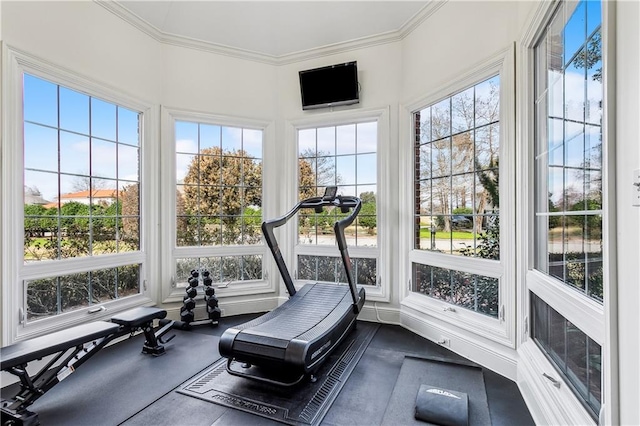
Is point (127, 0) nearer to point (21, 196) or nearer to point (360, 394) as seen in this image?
point (21, 196)

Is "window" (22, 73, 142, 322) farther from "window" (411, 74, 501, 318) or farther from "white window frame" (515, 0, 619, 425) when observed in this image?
"white window frame" (515, 0, 619, 425)

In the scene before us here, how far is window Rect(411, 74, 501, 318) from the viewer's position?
2854mm

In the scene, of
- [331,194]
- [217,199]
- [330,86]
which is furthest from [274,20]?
[217,199]

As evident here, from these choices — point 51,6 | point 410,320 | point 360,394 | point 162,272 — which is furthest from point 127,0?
point 410,320

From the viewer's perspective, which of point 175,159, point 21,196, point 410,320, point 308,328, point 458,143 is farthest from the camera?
point 175,159

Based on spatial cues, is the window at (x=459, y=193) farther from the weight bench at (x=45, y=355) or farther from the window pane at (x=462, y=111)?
the weight bench at (x=45, y=355)

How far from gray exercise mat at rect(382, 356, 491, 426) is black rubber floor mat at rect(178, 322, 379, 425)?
44 cm

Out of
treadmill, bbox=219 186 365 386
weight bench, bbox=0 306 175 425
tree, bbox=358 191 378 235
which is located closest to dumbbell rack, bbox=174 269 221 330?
weight bench, bbox=0 306 175 425

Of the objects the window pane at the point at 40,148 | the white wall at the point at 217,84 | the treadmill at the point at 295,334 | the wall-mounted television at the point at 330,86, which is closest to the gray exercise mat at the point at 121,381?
the treadmill at the point at 295,334

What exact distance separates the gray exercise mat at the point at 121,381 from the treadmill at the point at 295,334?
481 mm

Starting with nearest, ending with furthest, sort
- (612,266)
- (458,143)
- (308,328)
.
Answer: (612,266) → (308,328) → (458,143)

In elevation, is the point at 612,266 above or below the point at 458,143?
below

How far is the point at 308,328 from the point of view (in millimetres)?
2814

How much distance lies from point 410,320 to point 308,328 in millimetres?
1429
